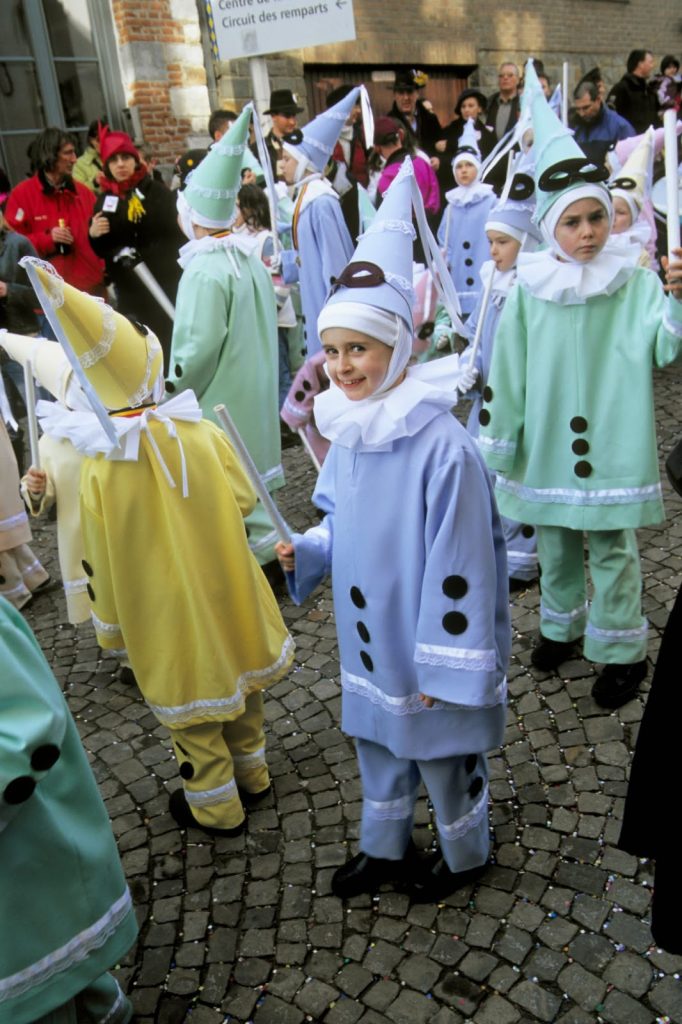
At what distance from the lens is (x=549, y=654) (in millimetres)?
3727

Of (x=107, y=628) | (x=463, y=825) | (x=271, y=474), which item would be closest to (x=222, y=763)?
(x=107, y=628)

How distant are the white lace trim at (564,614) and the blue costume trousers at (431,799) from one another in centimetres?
119

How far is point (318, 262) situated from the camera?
5.26 m

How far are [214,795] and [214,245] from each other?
2566 mm

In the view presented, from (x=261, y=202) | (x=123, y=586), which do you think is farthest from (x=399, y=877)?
(x=261, y=202)

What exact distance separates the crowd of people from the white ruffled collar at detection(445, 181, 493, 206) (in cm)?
210

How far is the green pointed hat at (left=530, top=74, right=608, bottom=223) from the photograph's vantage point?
3.12 m

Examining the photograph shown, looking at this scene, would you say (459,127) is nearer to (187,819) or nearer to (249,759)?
(249,759)

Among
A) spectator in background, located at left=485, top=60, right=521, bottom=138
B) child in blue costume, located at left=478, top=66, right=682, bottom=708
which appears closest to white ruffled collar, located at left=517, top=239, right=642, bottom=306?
child in blue costume, located at left=478, top=66, right=682, bottom=708

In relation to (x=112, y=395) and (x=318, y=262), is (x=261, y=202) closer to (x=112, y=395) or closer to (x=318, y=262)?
(x=318, y=262)

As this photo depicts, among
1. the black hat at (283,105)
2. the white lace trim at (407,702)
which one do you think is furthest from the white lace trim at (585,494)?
the black hat at (283,105)

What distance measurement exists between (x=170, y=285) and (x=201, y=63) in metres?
5.13

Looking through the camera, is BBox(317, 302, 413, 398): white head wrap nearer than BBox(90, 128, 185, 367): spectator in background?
Yes

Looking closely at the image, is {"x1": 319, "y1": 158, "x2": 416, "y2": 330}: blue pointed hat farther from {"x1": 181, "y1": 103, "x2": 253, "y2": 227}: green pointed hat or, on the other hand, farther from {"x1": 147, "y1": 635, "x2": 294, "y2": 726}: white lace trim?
{"x1": 181, "y1": 103, "x2": 253, "y2": 227}: green pointed hat
